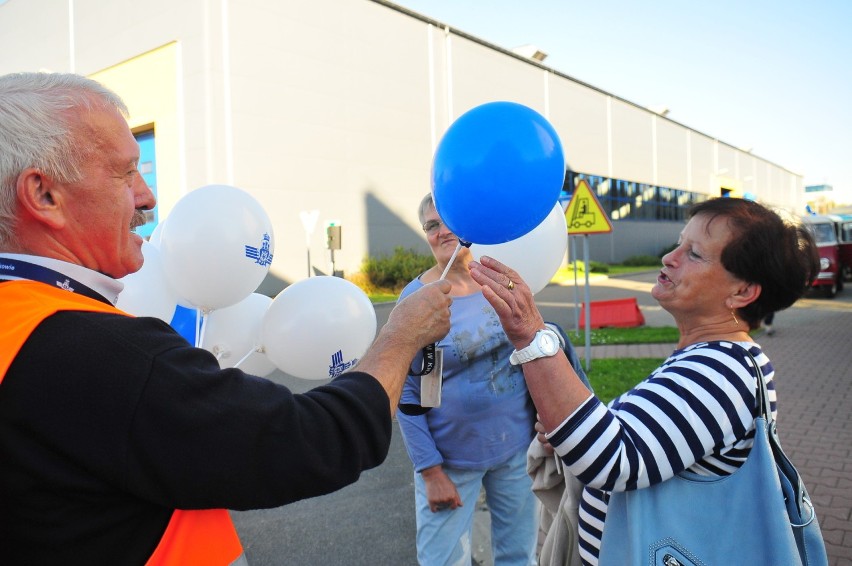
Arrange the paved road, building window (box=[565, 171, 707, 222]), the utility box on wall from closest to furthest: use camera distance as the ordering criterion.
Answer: the paved road
the utility box on wall
building window (box=[565, 171, 707, 222])

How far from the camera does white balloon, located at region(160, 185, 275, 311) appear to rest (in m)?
2.46

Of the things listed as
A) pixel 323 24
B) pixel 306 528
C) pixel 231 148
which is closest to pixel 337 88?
pixel 323 24

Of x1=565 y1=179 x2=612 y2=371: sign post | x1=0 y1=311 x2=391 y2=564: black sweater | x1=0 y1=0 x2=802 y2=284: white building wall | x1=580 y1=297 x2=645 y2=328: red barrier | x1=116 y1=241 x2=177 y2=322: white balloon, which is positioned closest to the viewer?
x1=0 y1=311 x2=391 y2=564: black sweater

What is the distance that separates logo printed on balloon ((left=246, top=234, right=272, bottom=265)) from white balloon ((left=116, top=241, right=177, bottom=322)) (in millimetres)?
397

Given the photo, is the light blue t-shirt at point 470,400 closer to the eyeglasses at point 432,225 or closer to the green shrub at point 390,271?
the eyeglasses at point 432,225

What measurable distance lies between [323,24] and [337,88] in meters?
1.86

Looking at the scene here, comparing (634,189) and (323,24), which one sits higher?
(323,24)

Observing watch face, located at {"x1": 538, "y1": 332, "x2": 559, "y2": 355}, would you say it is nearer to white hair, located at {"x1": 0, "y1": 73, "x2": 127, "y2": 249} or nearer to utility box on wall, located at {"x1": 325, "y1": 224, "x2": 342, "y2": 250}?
white hair, located at {"x1": 0, "y1": 73, "x2": 127, "y2": 249}

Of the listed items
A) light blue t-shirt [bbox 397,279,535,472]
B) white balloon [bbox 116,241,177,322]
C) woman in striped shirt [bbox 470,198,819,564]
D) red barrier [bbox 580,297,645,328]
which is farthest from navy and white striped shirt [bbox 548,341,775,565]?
red barrier [bbox 580,297,645,328]

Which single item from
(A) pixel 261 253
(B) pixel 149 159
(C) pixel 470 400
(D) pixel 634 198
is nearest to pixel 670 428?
(C) pixel 470 400

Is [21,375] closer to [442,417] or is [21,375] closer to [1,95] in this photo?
[1,95]

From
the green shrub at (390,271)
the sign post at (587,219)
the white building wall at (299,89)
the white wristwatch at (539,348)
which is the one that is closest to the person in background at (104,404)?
the white wristwatch at (539,348)

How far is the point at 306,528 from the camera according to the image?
148 inches

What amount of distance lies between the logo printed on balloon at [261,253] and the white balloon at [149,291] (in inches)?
15.6
